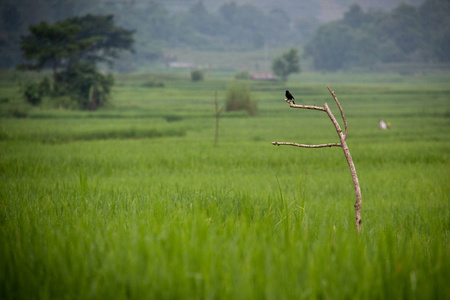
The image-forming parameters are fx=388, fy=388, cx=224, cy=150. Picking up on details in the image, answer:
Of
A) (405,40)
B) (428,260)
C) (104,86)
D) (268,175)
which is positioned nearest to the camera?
(428,260)

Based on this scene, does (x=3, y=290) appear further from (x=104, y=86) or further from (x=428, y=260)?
(x=104, y=86)

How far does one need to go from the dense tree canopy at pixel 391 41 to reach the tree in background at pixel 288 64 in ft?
87.1

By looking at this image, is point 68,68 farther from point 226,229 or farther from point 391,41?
point 391,41

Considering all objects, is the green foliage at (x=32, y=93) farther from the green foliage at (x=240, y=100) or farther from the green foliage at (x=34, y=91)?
the green foliage at (x=240, y=100)

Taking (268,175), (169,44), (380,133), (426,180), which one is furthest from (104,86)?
(169,44)

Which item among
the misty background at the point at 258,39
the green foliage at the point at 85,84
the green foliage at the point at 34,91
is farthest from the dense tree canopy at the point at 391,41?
the green foliage at the point at 34,91

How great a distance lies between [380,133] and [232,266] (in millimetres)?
17665

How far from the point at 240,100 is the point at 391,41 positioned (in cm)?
7065

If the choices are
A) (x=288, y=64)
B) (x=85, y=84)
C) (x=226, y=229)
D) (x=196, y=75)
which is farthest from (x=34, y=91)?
(x=288, y=64)

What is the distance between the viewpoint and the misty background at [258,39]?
7937cm

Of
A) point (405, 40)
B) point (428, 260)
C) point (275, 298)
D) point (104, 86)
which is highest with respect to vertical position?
point (405, 40)

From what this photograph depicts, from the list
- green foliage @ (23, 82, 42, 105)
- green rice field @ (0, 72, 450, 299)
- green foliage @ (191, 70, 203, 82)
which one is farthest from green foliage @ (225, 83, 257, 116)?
green foliage @ (191, 70, 203, 82)

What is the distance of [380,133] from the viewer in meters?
17.8

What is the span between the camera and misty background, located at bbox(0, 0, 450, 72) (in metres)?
79.4
